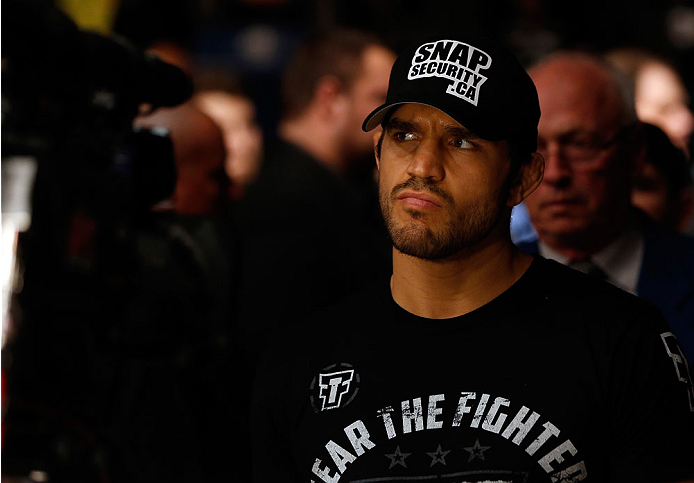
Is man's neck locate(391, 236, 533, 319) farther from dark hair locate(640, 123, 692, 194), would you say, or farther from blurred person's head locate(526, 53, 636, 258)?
dark hair locate(640, 123, 692, 194)

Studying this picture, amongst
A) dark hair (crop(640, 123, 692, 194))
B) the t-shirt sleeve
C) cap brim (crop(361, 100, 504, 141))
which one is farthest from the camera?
dark hair (crop(640, 123, 692, 194))

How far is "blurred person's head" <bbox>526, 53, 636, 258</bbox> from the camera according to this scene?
104 inches

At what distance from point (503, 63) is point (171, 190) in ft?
3.25

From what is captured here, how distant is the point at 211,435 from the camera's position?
2.86 metres

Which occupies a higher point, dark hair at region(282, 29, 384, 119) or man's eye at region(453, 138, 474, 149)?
dark hair at region(282, 29, 384, 119)

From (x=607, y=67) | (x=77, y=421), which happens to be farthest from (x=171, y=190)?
(x=607, y=67)

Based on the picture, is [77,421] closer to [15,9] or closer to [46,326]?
[46,326]

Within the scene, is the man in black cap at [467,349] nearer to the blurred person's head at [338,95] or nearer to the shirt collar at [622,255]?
the shirt collar at [622,255]

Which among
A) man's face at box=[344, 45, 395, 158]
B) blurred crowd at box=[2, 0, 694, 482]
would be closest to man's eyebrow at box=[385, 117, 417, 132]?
blurred crowd at box=[2, 0, 694, 482]

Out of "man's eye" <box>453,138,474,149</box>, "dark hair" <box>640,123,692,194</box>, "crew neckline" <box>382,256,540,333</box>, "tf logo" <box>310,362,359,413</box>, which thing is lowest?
"tf logo" <box>310,362,359,413</box>

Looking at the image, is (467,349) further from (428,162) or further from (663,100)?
(663,100)

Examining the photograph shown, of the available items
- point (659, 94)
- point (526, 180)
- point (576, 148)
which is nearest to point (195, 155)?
point (576, 148)

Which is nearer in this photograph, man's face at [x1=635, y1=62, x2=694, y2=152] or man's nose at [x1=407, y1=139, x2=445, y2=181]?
man's nose at [x1=407, y1=139, x2=445, y2=181]

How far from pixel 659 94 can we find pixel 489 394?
2992mm
